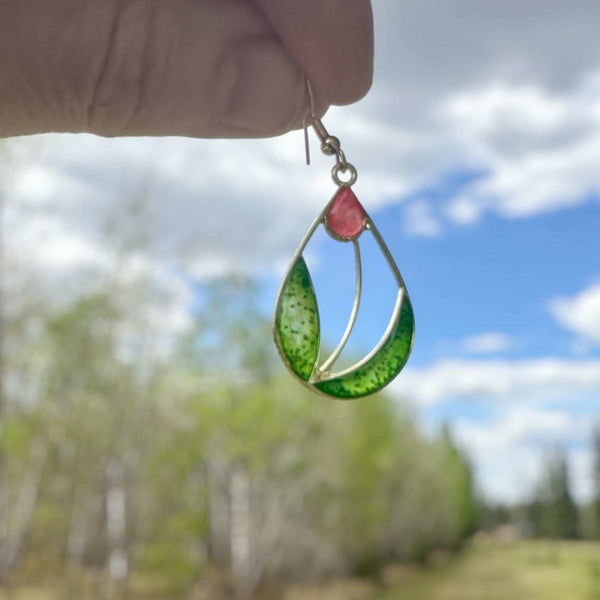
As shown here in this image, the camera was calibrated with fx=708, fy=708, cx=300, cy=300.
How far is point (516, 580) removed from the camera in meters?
10.8

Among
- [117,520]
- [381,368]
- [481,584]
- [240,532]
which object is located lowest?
[481,584]

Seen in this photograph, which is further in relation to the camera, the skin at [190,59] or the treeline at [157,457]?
the treeline at [157,457]

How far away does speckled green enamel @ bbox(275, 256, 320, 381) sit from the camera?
0.81 m

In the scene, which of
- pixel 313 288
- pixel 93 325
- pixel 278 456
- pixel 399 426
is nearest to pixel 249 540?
pixel 278 456

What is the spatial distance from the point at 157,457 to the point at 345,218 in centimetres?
606

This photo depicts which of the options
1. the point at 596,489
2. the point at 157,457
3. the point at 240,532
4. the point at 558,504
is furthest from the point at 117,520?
the point at 558,504

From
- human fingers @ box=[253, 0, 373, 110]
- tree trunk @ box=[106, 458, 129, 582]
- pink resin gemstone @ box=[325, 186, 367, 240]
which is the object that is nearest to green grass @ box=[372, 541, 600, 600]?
tree trunk @ box=[106, 458, 129, 582]

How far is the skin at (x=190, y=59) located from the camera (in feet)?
2.30

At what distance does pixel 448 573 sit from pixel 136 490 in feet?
35.6

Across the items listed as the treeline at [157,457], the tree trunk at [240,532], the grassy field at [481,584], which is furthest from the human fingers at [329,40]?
the tree trunk at [240,532]

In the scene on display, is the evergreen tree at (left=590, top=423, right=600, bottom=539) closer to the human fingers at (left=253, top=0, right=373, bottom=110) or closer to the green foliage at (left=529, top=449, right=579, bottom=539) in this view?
the green foliage at (left=529, top=449, right=579, bottom=539)

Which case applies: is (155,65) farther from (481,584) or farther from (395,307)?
(481,584)

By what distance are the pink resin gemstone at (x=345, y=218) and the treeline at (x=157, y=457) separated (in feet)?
14.9

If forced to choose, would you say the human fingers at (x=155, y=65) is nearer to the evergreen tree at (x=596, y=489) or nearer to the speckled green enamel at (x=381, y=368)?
the speckled green enamel at (x=381, y=368)
